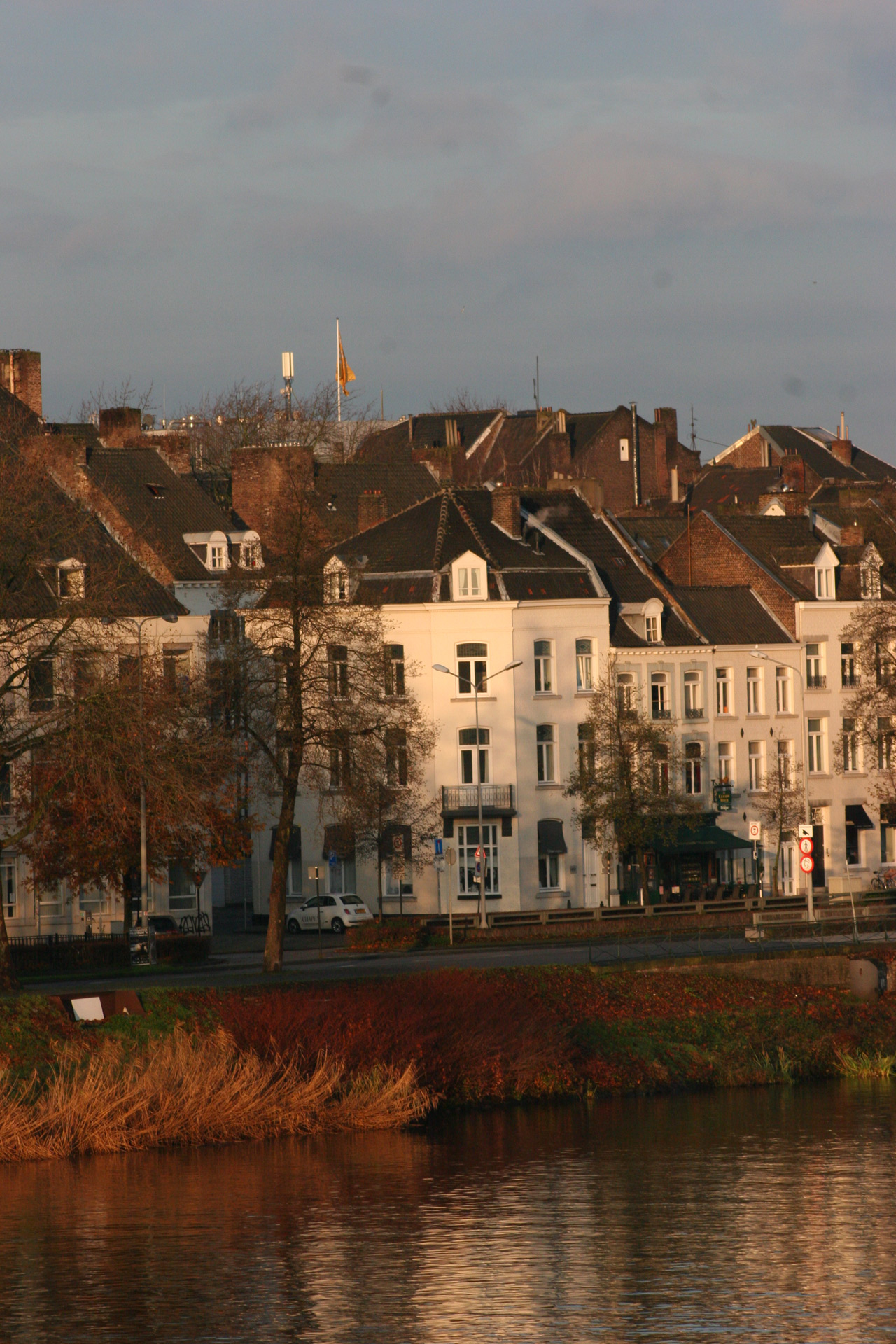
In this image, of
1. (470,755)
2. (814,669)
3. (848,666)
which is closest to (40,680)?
(470,755)

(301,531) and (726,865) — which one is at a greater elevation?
(301,531)

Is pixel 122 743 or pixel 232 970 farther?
pixel 232 970

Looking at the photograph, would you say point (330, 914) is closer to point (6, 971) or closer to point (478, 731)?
point (478, 731)

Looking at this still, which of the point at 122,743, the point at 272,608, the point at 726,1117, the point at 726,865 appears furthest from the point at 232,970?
the point at 726,865

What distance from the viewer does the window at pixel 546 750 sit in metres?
72.9

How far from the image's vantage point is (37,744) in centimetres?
4231

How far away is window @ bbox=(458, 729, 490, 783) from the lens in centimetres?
7194

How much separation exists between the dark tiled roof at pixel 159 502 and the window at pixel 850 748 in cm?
2548

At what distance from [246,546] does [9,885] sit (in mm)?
14895

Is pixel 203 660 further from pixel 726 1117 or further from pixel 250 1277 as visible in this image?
pixel 250 1277

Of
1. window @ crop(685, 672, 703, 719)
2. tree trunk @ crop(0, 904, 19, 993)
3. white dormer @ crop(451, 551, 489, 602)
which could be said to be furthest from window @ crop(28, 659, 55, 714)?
window @ crop(685, 672, 703, 719)

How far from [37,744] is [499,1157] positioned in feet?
53.3

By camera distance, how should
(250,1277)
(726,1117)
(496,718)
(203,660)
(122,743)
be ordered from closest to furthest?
(250,1277)
(726,1117)
(122,743)
(203,660)
(496,718)

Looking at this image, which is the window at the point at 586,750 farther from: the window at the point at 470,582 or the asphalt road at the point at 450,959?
the asphalt road at the point at 450,959
